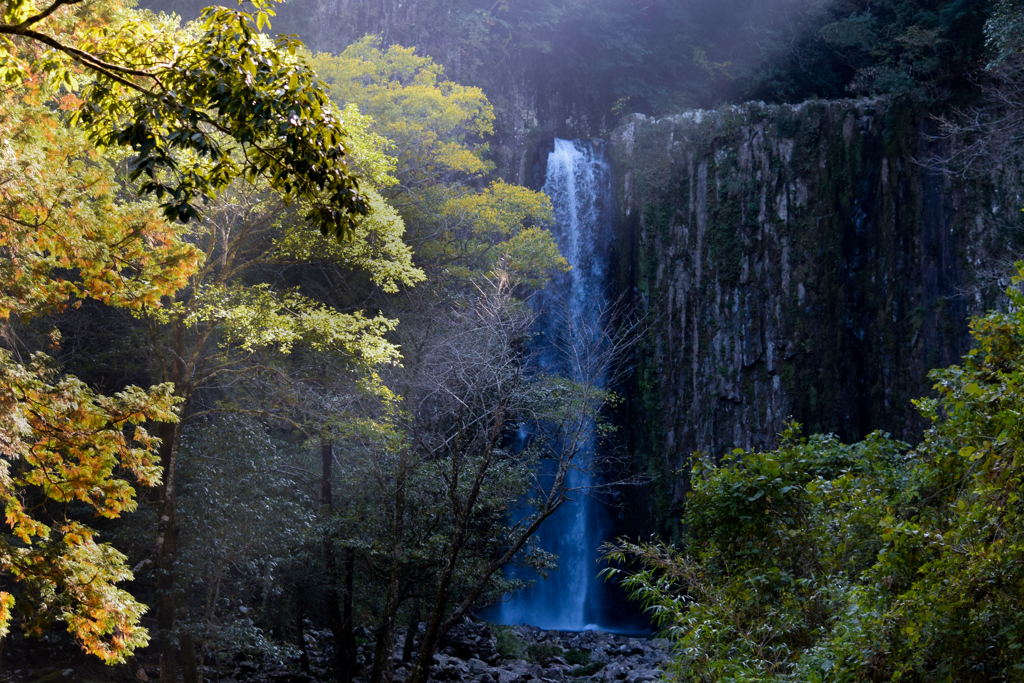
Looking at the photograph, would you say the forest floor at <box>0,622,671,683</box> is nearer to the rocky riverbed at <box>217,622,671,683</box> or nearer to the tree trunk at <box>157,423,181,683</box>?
the rocky riverbed at <box>217,622,671,683</box>

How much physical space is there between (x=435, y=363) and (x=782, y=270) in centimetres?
1246

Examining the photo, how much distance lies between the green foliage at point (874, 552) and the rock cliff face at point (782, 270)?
45.2 feet

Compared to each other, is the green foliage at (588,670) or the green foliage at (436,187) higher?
the green foliage at (436,187)

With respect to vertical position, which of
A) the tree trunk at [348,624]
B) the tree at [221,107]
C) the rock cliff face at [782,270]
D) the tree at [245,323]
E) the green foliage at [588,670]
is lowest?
the green foliage at [588,670]

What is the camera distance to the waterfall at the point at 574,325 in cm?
1969

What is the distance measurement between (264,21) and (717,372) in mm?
19364

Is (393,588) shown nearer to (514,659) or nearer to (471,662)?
(471,662)

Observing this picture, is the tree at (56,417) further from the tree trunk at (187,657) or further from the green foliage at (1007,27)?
the green foliage at (1007,27)

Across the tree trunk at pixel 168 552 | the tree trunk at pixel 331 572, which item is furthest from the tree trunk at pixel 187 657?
→ the tree trunk at pixel 331 572

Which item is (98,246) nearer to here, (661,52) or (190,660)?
(190,660)

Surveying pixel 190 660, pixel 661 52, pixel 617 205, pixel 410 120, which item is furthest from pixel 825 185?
pixel 190 660

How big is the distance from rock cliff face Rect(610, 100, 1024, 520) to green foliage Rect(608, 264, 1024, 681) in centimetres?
1378

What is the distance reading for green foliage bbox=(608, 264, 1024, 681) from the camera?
11.3 ft

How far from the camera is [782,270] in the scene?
2130cm
